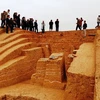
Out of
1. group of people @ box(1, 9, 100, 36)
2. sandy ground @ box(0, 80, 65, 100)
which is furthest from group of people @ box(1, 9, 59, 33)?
sandy ground @ box(0, 80, 65, 100)

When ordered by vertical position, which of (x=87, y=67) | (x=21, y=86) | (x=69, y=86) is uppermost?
(x=87, y=67)

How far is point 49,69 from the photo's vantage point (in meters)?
8.45

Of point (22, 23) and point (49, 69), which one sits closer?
point (49, 69)

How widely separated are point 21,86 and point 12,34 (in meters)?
4.81

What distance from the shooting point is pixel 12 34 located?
12836 millimetres

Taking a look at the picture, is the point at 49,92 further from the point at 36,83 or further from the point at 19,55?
the point at 19,55

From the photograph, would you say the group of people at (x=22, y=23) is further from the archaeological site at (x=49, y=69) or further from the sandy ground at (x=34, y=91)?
the sandy ground at (x=34, y=91)

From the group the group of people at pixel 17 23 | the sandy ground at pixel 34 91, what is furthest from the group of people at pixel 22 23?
the sandy ground at pixel 34 91

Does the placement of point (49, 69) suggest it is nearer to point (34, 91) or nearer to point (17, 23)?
point (34, 91)

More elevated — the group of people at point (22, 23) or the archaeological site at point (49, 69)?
the group of people at point (22, 23)

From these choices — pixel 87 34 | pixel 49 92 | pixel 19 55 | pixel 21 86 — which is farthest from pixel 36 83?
pixel 87 34

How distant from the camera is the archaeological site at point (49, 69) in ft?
19.3

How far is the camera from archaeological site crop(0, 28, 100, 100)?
589 centimetres

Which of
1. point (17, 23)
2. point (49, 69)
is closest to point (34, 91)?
point (49, 69)
